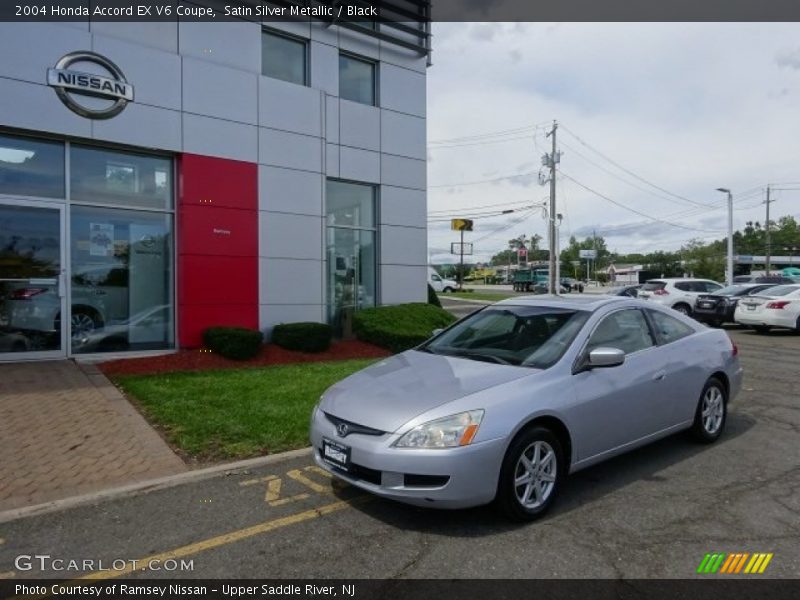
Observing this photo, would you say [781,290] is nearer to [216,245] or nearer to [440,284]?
[216,245]

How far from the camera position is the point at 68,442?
568 centimetres

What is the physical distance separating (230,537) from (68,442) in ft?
9.20

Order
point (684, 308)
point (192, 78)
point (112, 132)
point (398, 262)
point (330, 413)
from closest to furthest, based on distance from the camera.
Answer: point (330, 413)
point (112, 132)
point (192, 78)
point (398, 262)
point (684, 308)

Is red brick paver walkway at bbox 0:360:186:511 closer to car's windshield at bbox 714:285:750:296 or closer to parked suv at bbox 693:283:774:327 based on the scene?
parked suv at bbox 693:283:774:327

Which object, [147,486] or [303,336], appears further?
[303,336]

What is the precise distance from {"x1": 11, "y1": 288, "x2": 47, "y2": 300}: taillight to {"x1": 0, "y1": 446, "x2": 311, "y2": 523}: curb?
590cm

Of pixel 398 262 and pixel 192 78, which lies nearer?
pixel 192 78

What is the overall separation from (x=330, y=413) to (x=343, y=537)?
863 mm

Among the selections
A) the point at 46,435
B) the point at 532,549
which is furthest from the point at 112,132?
the point at 532,549

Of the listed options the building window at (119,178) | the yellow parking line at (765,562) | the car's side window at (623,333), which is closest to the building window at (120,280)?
the building window at (119,178)

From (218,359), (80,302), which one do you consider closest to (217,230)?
(218,359)

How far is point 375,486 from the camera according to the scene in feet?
12.6

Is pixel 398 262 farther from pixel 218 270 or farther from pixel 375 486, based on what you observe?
pixel 375 486

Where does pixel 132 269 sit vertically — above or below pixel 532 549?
above
